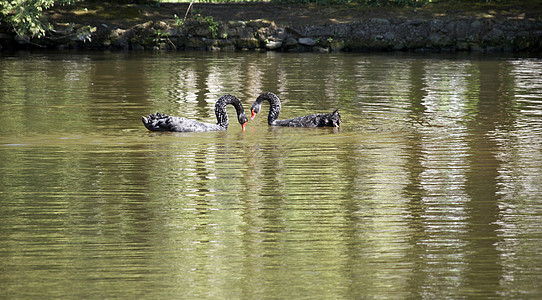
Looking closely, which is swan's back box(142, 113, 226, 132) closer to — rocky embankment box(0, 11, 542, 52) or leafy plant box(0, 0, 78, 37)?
leafy plant box(0, 0, 78, 37)

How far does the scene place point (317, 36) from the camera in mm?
35531

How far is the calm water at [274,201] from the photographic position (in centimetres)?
654

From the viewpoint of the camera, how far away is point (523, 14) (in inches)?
1394

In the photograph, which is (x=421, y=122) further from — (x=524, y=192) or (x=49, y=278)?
(x=49, y=278)

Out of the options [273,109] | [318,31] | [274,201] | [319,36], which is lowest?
[274,201]

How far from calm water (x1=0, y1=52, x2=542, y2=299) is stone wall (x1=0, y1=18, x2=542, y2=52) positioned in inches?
655

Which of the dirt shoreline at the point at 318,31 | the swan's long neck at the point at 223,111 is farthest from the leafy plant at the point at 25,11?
the swan's long neck at the point at 223,111

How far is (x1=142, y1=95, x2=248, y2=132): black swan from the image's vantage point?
1363 centimetres

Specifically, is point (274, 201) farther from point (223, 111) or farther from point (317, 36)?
point (317, 36)

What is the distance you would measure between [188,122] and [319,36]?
2243 centimetres

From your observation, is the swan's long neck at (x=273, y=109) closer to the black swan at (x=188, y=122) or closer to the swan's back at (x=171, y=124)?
the black swan at (x=188, y=122)

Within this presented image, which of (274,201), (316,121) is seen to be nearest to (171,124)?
(316,121)

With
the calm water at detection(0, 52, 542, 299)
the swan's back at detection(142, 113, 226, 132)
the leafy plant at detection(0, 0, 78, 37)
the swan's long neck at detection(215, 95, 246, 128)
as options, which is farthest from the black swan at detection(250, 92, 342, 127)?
the leafy plant at detection(0, 0, 78, 37)

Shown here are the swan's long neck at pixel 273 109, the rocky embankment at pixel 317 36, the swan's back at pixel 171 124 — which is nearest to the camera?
the swan's back at pixel 171 124
